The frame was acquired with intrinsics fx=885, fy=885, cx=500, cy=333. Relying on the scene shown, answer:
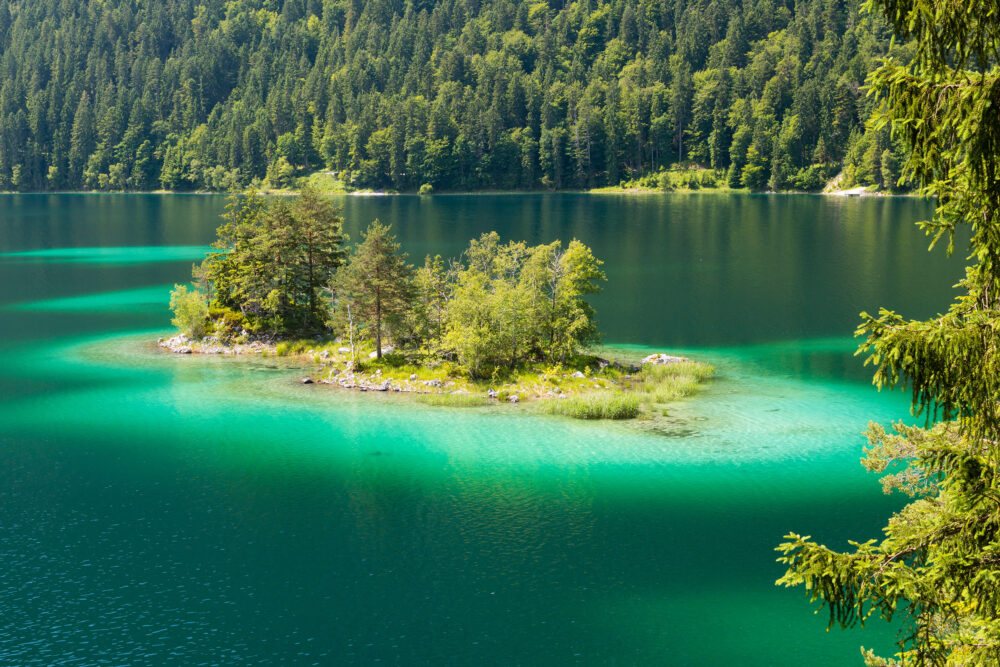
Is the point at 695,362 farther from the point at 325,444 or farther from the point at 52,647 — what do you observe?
the point at 52,647

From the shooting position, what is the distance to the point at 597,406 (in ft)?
179

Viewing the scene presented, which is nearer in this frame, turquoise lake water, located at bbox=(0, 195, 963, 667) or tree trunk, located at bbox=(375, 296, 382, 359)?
turquoise lake water, located at bbox=(0, 195, 963, 667)

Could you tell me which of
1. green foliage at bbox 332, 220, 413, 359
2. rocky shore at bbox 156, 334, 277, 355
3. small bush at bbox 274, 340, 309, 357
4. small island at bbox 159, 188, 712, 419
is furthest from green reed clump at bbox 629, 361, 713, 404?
rocky shore at bbox 156, 334, 277, 355

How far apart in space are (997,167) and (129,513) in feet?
123

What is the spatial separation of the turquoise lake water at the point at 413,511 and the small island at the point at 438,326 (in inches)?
114

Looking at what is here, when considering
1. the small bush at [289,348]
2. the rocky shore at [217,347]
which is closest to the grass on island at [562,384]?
the small bush at [289,348]

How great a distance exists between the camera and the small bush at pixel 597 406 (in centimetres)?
5416

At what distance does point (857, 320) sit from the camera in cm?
8225

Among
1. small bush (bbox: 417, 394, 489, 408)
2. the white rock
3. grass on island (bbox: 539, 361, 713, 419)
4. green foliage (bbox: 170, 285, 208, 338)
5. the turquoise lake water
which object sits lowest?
the turquoise lake water

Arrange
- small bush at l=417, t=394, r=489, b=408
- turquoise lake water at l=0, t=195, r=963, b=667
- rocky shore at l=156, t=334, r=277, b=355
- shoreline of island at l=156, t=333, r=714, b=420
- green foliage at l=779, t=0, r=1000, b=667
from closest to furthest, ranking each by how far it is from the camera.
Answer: green foliage at l=779, t=0, r=1000, b=667, turquoise lake water at l=0, t=195, r=963, b=667, shoreline of island at l=156, t=333, r=714, b=420, small bush at l=417, t=394, r=489, b=408, rocky shore at l=156, t=334, r=277, b=355

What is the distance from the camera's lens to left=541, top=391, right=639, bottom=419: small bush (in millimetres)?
54156

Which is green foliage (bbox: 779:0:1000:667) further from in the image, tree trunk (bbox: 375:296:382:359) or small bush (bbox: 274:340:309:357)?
small bush (bbox: 274:340:309:357)

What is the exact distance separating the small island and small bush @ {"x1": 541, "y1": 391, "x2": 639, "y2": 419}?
0.07 metres

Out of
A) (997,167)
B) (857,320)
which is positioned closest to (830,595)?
(997,167)
